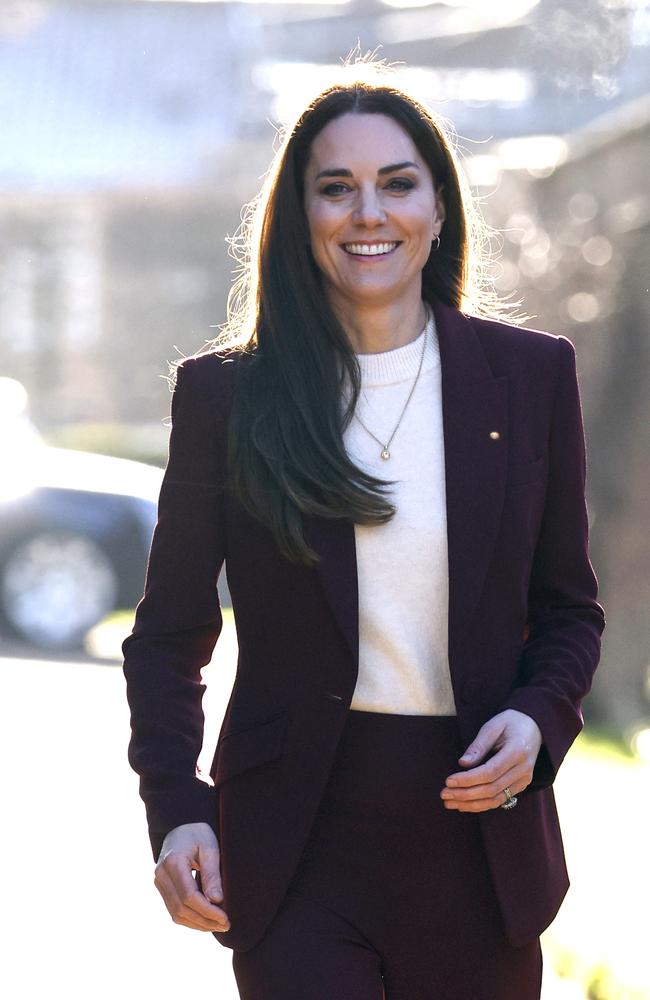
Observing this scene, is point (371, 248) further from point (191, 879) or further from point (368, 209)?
point (191, 879)

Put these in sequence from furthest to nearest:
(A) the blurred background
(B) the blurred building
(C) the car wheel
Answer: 1. (B) the blurred building
2. (C) the car wheel
3. (A) the blurred background

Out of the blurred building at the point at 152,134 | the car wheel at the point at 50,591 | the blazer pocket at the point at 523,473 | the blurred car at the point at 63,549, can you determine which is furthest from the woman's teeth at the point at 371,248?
the blurred building at the point at 152,134

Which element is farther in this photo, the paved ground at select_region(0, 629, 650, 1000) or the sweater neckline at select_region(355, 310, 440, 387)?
the paved ground at select_region(0, 629, 650, 1000)

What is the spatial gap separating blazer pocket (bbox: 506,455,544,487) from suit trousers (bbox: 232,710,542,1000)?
15.9 inches

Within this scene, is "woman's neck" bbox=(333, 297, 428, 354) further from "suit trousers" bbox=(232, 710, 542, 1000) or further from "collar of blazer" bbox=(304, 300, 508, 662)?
"suit trousers" bbox=(232, 710, 542, 1000)

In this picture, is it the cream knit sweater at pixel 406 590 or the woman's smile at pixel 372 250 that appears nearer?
the cream knit sweater at pixel 406 590

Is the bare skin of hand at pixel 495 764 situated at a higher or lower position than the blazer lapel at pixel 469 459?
lower

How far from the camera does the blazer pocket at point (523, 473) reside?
309 centimetres

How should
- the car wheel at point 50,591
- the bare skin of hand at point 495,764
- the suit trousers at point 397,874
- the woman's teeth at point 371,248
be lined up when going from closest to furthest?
the bare skin of hand at point 495,764
the suit trousers at point 397,874
the woman's teeth at point 371,248
the car wheel at point 50,591

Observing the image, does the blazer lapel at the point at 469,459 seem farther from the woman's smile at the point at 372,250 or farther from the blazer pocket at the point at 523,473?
the woman's smile at the point at 372,250

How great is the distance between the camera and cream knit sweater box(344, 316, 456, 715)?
299cm

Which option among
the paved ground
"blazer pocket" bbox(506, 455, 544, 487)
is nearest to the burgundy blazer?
"blazer pocket" bbox(506, 455, 544, 487)

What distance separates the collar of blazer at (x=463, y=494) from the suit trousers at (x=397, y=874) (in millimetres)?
171

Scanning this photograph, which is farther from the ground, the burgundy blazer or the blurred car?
the burgundy blazer
